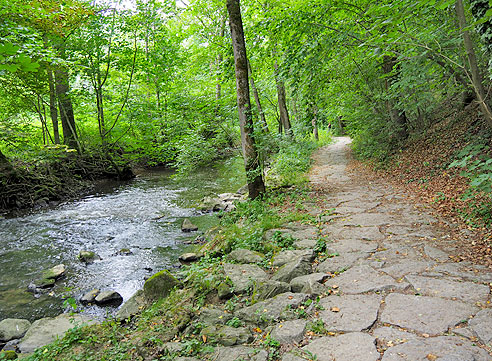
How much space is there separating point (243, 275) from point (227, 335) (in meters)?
1.14

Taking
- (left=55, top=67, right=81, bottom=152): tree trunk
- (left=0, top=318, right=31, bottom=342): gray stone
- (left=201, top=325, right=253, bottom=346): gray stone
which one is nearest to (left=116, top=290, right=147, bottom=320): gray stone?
(left=0, top=318, right=31, bottom=342): gray stone

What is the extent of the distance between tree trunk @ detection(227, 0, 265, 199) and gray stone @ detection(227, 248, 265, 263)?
2.97 m

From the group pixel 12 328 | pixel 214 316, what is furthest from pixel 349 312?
pixel 12 328

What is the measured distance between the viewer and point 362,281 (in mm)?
3373

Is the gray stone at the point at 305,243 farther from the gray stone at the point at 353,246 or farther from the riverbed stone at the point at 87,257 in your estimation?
the riverbed stone at the point at 87,257

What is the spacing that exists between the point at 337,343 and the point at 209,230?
5289 millimetres

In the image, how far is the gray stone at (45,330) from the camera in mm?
3785

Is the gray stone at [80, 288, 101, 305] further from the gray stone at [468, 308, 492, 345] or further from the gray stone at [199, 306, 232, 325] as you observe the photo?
the gray stone at [468, 308, 492, 345]

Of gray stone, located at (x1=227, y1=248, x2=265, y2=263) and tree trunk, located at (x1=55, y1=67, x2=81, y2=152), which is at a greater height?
tree trunk, located at (x1=55, y1=67, x2=81, y2=152)

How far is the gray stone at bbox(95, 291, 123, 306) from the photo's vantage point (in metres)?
4.81

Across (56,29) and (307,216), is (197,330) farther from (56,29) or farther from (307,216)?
(56,29)

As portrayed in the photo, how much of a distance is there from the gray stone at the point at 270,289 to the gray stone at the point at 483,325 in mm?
1717

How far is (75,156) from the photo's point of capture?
1381cm

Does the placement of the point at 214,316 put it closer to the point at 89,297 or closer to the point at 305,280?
the point at 305,280
